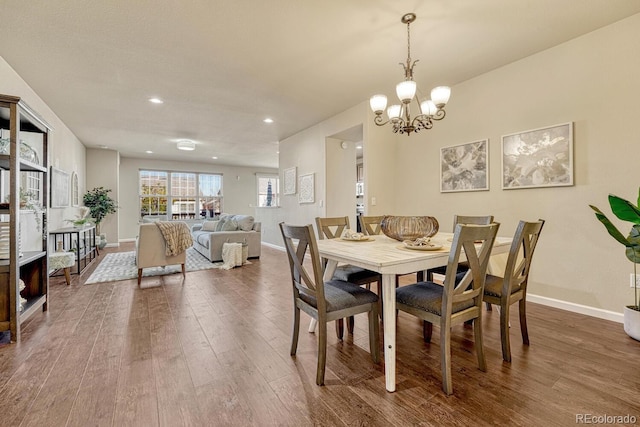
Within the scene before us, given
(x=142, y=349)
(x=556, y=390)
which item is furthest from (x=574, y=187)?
(x=142, y=349)

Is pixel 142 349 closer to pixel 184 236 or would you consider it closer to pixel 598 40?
pixel 184 236

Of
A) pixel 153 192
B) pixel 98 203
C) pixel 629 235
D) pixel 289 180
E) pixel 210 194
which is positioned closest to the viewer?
pixel 629 235

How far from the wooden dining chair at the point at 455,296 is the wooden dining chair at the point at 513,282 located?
0.86 feet

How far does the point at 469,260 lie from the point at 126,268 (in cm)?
522

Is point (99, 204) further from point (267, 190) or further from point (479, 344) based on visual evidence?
point (479, 344)

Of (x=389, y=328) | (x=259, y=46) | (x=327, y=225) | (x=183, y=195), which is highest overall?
(x=259, y=46)

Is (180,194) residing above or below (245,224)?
above

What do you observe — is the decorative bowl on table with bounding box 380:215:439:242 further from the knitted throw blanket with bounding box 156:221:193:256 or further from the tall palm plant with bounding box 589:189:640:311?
the knitted throw blanket with bounding box 156:221:193:256

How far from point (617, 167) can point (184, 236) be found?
4986 millimetres

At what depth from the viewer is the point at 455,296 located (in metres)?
1.62

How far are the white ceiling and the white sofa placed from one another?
215 cm

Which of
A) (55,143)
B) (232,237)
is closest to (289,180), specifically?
(232,237)

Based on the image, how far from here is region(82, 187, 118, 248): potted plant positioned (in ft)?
22.5

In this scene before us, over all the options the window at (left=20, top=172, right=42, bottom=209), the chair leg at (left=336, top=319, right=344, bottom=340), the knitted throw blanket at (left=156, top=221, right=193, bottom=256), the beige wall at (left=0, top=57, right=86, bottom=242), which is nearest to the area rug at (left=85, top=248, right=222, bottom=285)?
the knitted throw blanket at (left=156, top=221, right=193, bottom=256)
